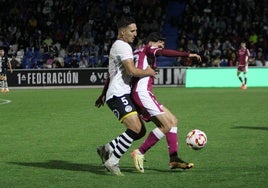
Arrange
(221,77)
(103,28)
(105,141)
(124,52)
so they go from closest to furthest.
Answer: (124,52), (105,141), (221,77), (103,28)

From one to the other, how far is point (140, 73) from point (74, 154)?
3.09 metres

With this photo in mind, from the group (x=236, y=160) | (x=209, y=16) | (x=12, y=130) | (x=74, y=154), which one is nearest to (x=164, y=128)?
(x=236, y=160)

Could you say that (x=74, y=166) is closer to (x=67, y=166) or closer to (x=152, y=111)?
(x=67, y=166)

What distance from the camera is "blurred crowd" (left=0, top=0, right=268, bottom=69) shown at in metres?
38.9

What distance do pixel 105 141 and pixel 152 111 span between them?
163 inches

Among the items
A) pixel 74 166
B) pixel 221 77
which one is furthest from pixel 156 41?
pixel 221 77

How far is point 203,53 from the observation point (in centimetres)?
3869

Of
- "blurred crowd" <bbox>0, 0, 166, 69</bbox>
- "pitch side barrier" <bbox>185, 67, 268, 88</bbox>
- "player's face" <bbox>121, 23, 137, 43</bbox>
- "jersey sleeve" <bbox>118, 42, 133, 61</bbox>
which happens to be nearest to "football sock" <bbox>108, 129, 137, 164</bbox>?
"jersey sleeve" <bbox>118, 42, 133, 61</bbox>

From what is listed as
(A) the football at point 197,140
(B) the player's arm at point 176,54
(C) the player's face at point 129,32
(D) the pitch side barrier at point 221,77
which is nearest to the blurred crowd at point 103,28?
(D) the pitch side barrier at point 221,77

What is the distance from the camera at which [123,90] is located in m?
9.74

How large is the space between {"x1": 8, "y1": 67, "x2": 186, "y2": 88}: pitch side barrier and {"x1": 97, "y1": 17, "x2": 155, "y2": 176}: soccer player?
2739cm

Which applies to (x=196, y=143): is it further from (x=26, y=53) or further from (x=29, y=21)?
(x=29, y=21)

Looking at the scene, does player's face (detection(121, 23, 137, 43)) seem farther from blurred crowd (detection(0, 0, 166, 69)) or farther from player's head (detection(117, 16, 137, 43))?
blurred crowd (detection(0, 0, 166, 69))

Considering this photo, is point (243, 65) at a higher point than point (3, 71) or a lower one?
higher
